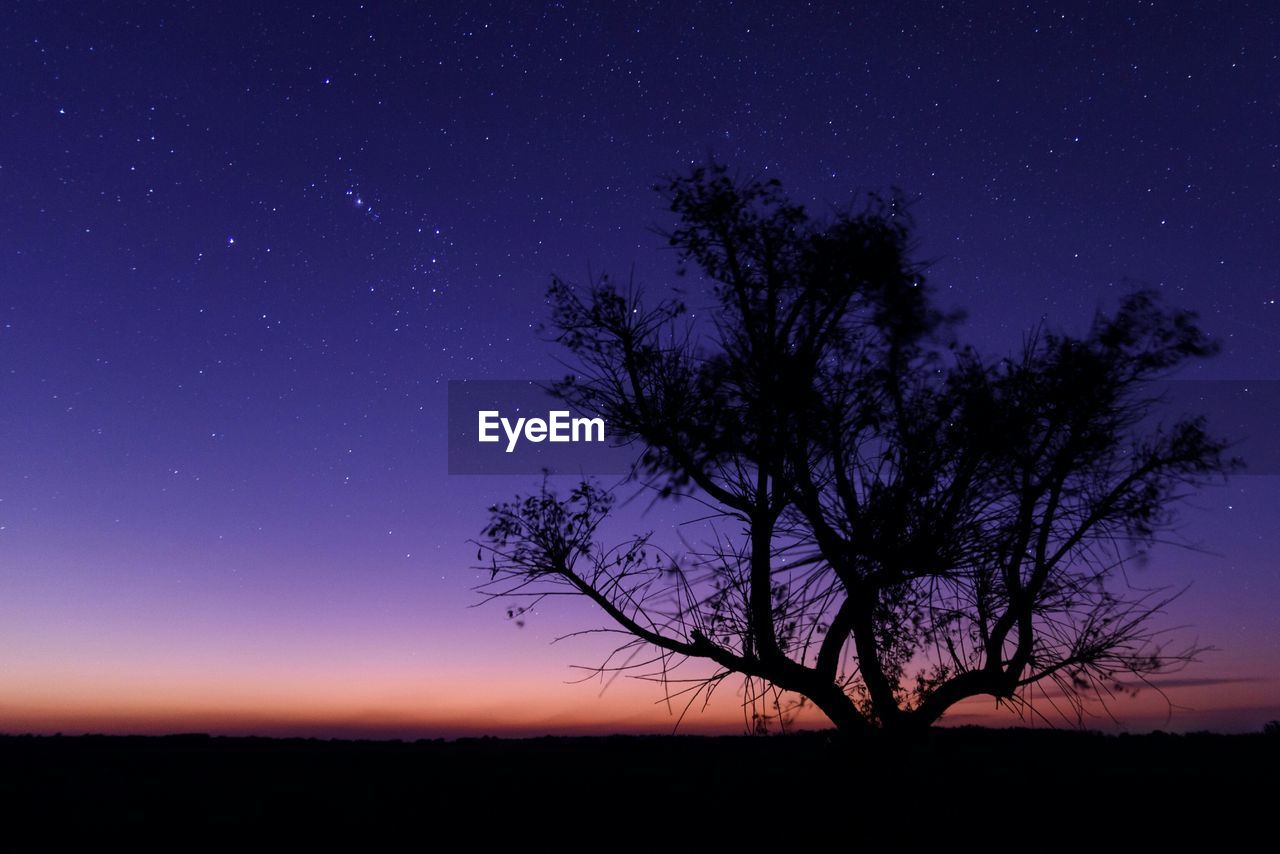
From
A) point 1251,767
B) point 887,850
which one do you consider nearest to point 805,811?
point 887,850

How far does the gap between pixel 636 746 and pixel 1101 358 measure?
31.4 feet

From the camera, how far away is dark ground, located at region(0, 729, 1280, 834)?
10562mm

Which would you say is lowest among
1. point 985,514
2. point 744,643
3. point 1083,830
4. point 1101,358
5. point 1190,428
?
point 1083,830

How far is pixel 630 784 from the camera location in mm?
12555

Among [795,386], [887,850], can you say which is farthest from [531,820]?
[795,386]

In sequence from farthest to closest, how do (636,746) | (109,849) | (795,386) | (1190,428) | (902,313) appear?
(636,746), (1190,428), (902,313), (795,386), (109,849)

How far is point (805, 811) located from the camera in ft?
34.8

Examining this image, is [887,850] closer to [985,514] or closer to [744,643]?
[744,643]

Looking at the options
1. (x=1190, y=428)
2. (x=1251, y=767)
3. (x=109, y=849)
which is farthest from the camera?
(x=1251, y=767)

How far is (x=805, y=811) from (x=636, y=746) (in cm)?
635

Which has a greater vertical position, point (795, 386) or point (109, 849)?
point (795, 386)

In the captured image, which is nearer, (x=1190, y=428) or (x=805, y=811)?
(x=805, y=811)

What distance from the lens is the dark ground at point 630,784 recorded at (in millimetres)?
10562

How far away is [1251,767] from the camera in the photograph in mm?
14516
